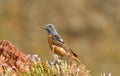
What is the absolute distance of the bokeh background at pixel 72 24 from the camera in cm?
4047

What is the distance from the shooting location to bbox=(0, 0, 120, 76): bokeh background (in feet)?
133

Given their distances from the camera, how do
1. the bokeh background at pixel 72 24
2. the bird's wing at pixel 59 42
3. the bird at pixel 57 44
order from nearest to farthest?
the bird at pixel 57 44 → the bird's wing at pixel 59 42 → the bokeh background at pixel 72 24

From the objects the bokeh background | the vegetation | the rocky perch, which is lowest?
the vegetation

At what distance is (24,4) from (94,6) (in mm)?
3391

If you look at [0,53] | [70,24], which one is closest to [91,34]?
[70,24]

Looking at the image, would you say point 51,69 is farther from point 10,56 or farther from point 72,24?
point 72,24

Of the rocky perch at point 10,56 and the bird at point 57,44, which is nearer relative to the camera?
the rocky perch at point 10,56

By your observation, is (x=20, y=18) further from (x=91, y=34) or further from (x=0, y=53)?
(x=0, y=53)

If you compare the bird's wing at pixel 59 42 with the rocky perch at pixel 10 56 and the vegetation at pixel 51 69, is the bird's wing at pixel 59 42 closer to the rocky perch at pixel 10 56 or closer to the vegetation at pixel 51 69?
the rocky perch at pixel 10 56

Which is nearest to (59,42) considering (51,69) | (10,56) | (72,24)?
(10,56)

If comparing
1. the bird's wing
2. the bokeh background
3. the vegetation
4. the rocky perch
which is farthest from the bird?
the bokeh background

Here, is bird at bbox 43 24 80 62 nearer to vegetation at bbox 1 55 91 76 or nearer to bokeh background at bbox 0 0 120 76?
vegetation at bbox 1 55 91 76

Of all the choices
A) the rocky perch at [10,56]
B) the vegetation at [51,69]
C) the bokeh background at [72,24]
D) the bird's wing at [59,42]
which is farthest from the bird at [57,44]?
the bokeh background at [72,24]

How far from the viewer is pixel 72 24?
47.4 metres
